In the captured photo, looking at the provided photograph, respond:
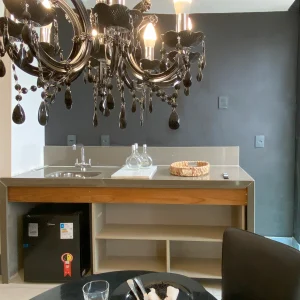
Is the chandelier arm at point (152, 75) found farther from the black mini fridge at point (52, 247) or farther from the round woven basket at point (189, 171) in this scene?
the black mini fridge at point (52, 247)

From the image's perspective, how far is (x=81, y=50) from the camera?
1.25 m

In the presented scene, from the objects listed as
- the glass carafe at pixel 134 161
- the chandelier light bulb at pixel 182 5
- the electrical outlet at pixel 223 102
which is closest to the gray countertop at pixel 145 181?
the glass carafe at pixel 134 161

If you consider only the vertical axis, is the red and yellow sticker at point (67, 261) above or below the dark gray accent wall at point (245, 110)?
below

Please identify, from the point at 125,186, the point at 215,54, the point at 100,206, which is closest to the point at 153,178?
the point at 125,186

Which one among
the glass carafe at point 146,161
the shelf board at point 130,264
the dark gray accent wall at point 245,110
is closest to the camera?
the shelf board at point 130,264

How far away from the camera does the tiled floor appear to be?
7.29ft

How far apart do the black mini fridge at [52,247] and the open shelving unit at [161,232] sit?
173 millimetres

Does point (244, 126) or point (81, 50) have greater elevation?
point (81, 50)

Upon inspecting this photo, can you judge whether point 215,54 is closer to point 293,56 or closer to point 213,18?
point 213,18

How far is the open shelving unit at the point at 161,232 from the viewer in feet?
8.14

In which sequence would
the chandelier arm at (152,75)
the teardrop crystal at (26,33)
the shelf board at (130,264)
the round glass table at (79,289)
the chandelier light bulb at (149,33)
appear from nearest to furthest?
the teardrop crystal at (26,33) < the round glass table at (79,289) < the chandelier arm at (152,75) < the chandelier light bulb at (149,33) < the shelf board at (130,264)

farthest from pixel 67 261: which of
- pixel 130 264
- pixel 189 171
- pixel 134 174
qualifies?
pixel 189 171

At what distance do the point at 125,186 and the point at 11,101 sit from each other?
1060 mm

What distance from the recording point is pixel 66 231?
236 cm
